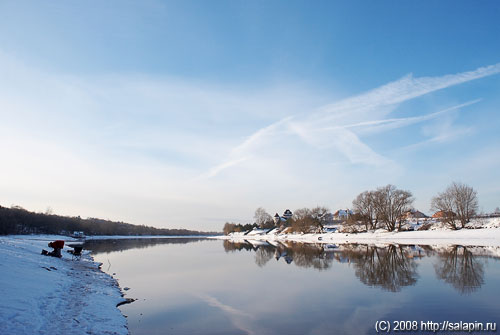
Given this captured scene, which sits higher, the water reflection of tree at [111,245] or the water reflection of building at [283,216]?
the water reflection of building at [283,216]

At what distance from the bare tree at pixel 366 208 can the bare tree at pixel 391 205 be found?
2.34m

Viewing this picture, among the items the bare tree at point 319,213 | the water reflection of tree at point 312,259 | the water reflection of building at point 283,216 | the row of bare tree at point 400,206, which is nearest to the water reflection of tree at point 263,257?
the water reflection of tree at point 312,259

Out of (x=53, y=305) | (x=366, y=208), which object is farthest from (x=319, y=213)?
(x=53, y=305)

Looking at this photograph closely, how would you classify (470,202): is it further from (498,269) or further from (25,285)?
(25,285)

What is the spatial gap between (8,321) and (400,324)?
1279 centimetres

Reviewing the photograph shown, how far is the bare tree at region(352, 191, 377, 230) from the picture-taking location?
301 ft

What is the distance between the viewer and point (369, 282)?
18.9m

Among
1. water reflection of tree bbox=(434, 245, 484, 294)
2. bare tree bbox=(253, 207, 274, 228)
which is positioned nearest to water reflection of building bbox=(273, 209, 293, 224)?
bare tree bbox=(253, 207, 274, 228)

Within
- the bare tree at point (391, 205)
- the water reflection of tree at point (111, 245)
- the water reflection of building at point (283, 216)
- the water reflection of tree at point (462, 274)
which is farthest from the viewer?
the water reflection of building at point (283, 216)

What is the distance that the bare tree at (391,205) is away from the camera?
8456 centimetres

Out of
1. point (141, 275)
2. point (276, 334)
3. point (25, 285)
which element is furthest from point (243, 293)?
point (141, 275)

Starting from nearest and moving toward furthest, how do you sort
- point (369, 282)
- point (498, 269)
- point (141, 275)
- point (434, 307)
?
point (434, 307) < point (369, 282) < point (498, 269) < point (141, 275)

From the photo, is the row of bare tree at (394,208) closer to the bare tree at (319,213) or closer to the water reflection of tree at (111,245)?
the bare tree at (319,213)

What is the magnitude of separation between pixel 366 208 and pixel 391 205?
349 inches
